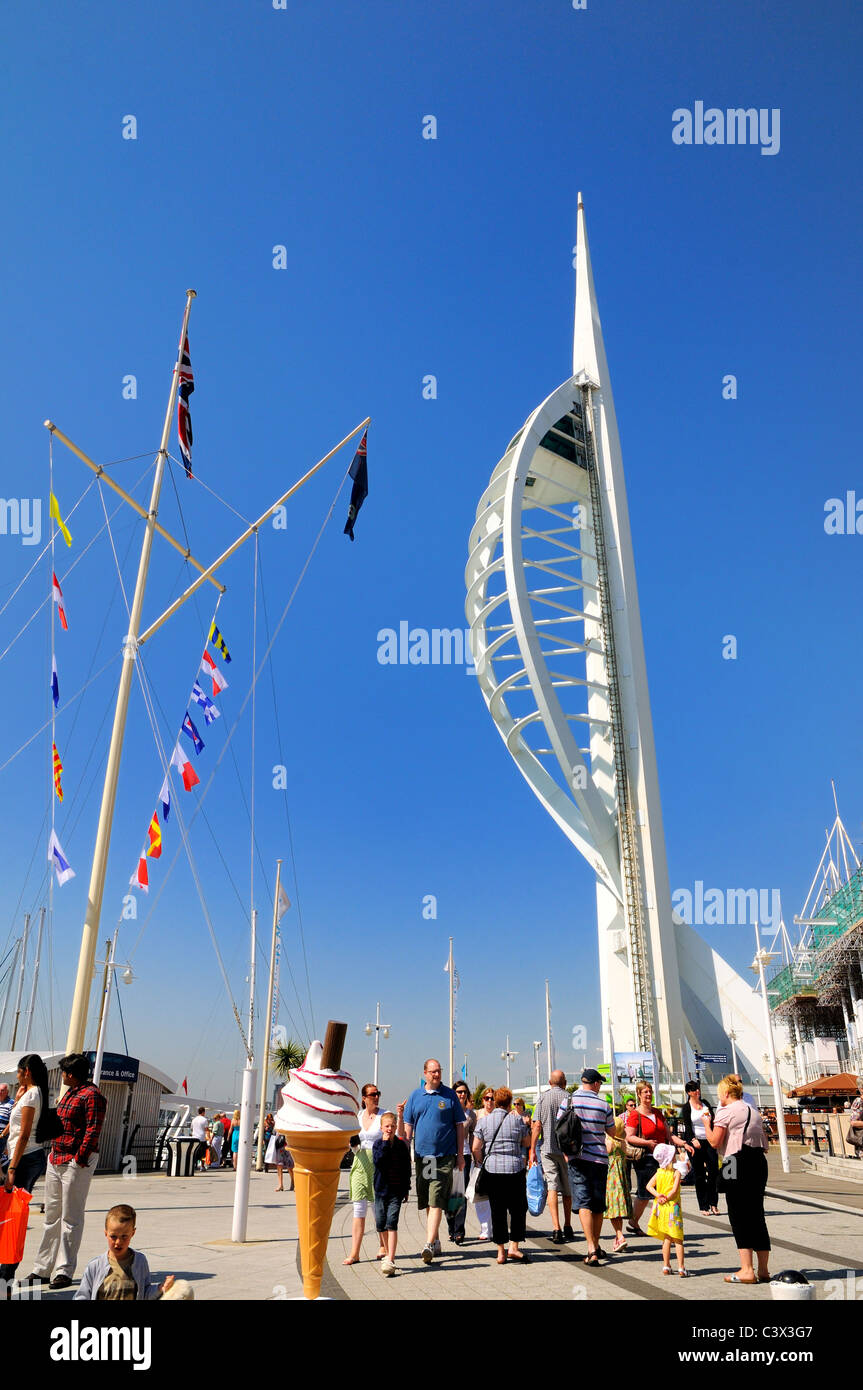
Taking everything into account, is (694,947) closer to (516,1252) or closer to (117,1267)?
(516,1252)

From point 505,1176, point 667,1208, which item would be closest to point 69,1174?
point 505,1176

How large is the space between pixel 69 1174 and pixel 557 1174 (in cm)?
490

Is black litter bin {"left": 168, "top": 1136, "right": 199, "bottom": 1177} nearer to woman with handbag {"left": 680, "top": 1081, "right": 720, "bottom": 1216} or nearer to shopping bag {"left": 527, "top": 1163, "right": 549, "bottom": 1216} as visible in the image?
shopping bag {"left": 527, "top": 1163, "right": 549, "bottom": 1216}

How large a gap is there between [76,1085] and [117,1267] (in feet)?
9.99

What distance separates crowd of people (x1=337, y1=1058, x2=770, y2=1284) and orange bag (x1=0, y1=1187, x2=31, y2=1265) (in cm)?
290

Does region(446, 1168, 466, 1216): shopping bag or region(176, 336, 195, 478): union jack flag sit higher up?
region(176, 336, 195, 478): union jack flag

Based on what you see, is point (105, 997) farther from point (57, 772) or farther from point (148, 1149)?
point (57, 772)

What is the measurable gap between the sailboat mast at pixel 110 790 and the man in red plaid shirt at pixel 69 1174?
13.7ft

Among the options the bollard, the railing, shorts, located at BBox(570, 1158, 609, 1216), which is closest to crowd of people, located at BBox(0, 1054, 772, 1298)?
shorts, located at BBox(570, 1158, 609, 1216)

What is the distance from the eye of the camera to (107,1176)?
1864 centimetres

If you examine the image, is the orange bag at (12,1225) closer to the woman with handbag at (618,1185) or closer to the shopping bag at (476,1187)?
the shopping bag at (476,1187)

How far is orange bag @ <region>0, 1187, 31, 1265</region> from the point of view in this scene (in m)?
5.11

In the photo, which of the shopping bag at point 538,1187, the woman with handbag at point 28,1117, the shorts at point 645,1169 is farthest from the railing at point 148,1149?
the woman with handbag at point 28,1117
